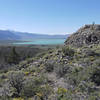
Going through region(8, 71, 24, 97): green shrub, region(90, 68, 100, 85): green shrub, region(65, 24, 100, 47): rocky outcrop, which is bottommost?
region(8, 71, 24, 97): green shrub

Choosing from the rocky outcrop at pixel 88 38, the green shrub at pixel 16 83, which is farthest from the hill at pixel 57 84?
the rocky outcrop at pixel 88 38

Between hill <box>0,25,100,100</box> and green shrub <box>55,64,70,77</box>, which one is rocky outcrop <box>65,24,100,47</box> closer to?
hill <box>0,25,100,100</box>

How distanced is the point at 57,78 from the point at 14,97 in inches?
93.4

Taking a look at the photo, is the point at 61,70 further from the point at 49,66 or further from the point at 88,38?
the point at 88,38

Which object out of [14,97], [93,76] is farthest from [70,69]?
[14,97]

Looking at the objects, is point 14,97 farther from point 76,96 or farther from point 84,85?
point 84,85

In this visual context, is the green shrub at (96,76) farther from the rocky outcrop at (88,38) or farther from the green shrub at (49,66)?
the rocky outcrop at (88,38)

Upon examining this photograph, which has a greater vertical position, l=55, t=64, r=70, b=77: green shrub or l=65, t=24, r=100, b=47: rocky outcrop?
l=65, t=24, r=100, b=47: rocky outcrop

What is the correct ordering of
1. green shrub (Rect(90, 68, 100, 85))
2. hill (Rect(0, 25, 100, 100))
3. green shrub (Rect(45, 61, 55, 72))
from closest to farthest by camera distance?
hill (Rect(0, 25, 100, 100))
green shrub (Rect(90, 68, 100, 85))
green shrub (Rect(45, 61, 55, 72))

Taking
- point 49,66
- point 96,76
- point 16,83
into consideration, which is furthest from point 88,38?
point 16,83

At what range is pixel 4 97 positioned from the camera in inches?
175

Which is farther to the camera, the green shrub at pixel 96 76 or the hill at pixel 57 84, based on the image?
the green shrub at pixel 96 76

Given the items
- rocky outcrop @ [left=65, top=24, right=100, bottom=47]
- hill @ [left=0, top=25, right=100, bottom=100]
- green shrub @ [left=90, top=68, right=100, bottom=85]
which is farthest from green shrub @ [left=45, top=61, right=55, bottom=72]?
rocky outcrop @ [left=65, top=24, right=100, bottom=47]

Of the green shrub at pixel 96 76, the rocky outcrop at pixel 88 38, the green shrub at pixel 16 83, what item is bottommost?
the green shrub at pixel 16 83
